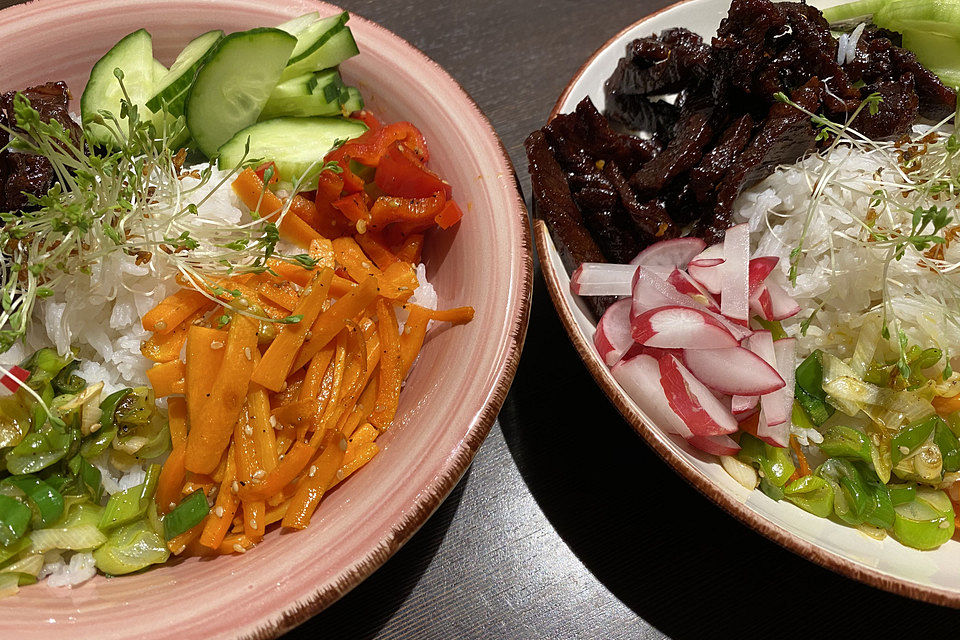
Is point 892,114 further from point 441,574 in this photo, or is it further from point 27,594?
point 27,594

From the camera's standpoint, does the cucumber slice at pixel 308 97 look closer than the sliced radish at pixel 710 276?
No

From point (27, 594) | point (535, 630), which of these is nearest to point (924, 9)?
point (535, 630)

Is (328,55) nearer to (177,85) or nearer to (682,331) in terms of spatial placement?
(177,85)

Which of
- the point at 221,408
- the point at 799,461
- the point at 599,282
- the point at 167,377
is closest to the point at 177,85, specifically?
the point at 167,377

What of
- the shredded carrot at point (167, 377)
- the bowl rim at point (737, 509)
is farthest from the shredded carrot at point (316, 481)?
the bowl rim at point (737, 509)

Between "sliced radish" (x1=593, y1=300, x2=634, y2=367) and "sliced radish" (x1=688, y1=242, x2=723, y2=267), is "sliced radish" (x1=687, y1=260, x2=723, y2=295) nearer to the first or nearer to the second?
"sliced radish" (x1=688, y1=242, x2=723, y2=267)

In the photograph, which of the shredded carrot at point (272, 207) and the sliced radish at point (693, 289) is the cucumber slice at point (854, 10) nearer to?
the sliced radish at point (693, 289)
